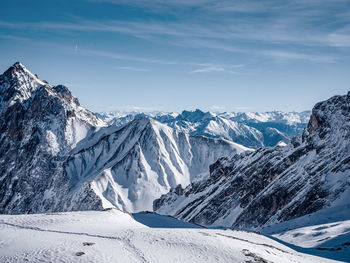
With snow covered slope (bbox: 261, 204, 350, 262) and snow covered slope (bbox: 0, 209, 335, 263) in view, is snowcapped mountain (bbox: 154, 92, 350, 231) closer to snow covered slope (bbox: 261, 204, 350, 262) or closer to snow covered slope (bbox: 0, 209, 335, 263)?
snow covered slope (bbox: 261, 204, 350, 262)

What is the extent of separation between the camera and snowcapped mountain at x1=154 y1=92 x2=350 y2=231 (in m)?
73.9

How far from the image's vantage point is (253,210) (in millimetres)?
91188

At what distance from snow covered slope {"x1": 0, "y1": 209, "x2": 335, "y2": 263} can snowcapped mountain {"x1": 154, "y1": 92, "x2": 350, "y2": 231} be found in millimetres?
42106

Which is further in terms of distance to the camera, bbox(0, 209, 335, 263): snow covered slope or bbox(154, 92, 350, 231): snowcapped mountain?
bbox(154, 92, 350, 231): snowcapped mountain

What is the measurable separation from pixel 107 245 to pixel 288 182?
71.9 m

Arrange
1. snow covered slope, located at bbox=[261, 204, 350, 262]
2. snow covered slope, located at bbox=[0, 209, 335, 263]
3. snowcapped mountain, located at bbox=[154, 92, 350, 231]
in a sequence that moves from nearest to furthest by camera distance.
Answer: snow covered slope, located at bbox=[0, 209, 335, 263]
snow covered slope, located at bbox=[261, 204, 350, 262]
snowcapped mountain, located at bbox=[154, 92, 350, 231]

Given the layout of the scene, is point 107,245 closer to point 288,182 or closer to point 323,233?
point 323,233

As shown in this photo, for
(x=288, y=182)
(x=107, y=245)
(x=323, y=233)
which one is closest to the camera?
(x=107, y=245)

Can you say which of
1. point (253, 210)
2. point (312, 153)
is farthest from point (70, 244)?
point (312, 153)

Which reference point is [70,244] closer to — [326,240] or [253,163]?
[326,240]

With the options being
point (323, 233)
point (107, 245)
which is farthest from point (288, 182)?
point (107, 245)

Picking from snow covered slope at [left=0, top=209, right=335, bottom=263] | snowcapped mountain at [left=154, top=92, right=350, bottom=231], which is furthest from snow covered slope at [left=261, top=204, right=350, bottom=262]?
snow covered slope at [left=0, top=209, right=335, bottom=263]

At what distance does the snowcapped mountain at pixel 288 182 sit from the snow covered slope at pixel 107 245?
4211cm

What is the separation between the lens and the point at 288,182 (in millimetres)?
88750
